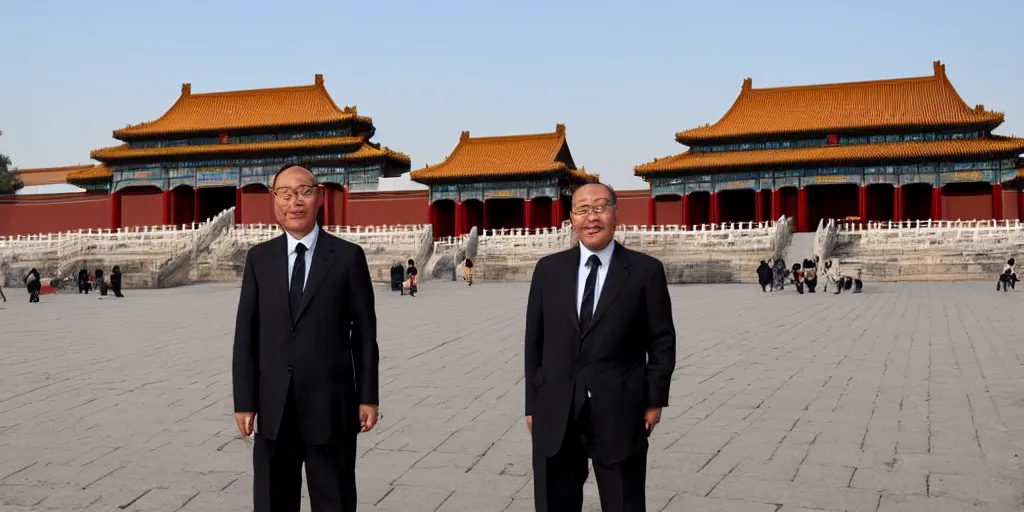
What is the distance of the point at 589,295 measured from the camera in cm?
312

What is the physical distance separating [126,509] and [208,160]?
36139 mm

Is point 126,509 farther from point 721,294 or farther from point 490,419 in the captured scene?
point 721,294

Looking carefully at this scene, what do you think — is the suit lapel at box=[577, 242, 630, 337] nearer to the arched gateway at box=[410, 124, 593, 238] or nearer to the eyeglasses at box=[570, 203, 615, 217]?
the eyeglasses at box=[570, 203, 615, 217]

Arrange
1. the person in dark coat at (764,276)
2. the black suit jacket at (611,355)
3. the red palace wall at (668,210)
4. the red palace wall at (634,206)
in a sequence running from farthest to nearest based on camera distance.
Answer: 1. the red palace wall at (634,206)
2. the red palace wall at (668,210)
3. the person in dark coat at (764,276)
4. the black suit jacket at (611,355)

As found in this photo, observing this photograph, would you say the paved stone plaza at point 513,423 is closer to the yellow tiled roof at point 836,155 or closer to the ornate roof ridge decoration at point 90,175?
the yellow tiled roof at point 836,155

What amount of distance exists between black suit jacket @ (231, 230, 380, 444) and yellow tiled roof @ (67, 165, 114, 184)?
39.5 metres

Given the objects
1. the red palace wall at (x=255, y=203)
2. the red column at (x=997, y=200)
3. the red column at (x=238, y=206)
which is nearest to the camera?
the red column at (x=997, y=200)

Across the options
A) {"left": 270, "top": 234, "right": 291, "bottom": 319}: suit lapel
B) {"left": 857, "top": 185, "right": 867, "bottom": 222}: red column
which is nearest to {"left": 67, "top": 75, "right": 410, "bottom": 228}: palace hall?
{"left": 857, "top": 185, "right": 867, "bottom": 222}: red column

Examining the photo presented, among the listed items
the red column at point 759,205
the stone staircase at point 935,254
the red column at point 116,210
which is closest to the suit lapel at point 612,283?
the stone staircase at point 935,254

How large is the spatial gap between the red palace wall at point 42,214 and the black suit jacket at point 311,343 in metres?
37.9

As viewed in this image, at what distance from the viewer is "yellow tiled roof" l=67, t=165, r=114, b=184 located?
3894 centimetres

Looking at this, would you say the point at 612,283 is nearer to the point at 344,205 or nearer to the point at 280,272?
the point at 280,272

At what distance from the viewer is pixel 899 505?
4.23 meters

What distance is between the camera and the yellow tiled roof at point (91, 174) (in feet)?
128
